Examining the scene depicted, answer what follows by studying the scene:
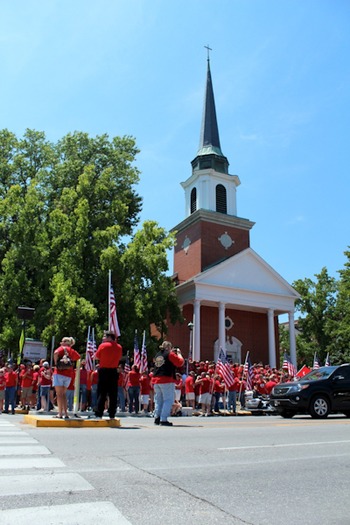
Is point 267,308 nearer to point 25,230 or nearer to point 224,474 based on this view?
point 25,230

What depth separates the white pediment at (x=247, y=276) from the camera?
35.3 metres

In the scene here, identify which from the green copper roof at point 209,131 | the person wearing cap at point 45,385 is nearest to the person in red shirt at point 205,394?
the person wearing cap at point 45,385

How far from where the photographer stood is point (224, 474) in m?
4.99

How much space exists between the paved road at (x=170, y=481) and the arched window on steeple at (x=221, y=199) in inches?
1364

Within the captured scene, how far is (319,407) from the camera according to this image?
14398 millimetres

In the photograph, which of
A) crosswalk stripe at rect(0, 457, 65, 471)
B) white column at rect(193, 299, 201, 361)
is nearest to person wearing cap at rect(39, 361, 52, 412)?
crosswalk stripe at rect(0, 457, 65, 471)

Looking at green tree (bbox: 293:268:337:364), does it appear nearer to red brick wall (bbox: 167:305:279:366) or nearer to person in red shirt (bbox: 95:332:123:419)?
red brick wall (bbox: 167:305:279:366)

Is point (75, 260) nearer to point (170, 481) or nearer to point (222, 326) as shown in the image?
point (222, 326)

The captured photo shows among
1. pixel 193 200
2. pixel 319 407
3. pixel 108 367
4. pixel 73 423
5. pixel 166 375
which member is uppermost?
pixel 193 200

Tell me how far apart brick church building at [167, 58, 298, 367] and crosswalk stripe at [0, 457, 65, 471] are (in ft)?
90.6

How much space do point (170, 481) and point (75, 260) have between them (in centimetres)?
2139

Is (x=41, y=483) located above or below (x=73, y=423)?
below

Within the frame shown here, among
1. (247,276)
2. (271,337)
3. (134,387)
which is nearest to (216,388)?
(134,387)

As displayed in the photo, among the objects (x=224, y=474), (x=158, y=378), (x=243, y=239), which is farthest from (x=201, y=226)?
(x=224, y=474)
